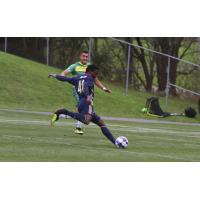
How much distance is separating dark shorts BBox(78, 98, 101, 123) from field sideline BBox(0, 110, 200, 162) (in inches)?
23.3

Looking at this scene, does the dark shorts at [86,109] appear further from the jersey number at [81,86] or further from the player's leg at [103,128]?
the jersey number at [81,86]

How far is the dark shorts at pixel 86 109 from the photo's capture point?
1639cm

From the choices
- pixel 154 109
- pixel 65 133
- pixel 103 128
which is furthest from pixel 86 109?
pixel 154 109

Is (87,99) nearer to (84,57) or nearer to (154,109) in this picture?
(84,57)

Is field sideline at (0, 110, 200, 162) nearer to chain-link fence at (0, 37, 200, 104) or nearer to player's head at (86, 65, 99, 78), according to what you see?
player's head at (86, 65, 99, 78)

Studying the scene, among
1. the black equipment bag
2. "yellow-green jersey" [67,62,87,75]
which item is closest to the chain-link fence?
the black equipment bag

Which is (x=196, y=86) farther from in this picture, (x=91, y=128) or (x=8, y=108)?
(x=91, y=128)

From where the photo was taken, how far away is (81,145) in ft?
52.3

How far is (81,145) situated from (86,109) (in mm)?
971

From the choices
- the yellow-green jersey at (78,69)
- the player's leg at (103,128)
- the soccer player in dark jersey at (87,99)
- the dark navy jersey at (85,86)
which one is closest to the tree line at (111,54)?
the yellow-green jersey at (78,69)

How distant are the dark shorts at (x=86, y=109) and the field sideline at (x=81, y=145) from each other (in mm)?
591

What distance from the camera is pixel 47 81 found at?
36.5m

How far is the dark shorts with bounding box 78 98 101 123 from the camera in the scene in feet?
53.8
